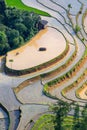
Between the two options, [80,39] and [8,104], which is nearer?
[8,104]

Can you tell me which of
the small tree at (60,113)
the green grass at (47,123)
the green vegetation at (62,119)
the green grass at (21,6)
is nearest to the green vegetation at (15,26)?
the green grass at (21,6)

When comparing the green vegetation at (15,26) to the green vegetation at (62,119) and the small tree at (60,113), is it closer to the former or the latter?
the green vegetation at (62,119)

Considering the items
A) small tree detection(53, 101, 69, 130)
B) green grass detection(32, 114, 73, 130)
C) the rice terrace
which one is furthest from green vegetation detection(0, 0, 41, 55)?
small tree detection(53, 101, 69, 130)

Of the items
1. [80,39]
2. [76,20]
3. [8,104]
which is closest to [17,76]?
[8,104]

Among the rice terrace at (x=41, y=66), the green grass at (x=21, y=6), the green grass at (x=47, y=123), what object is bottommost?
the green grass at (x=47, y=123)

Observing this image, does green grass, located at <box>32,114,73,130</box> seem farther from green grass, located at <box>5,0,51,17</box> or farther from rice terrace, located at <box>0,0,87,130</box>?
green grass, located at <box>5,0,51,17</box>

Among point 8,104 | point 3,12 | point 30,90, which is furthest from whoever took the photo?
point 3,12

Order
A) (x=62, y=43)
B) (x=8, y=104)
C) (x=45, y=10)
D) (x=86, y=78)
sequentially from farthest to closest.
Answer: (x=45, y=10)
(x=62, y=43)
(x=86, y=78)
(x=8, y=104)

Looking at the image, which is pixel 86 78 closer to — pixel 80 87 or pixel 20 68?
pixel 80 87

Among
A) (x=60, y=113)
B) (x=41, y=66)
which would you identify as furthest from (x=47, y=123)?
(x=41, y=66)
